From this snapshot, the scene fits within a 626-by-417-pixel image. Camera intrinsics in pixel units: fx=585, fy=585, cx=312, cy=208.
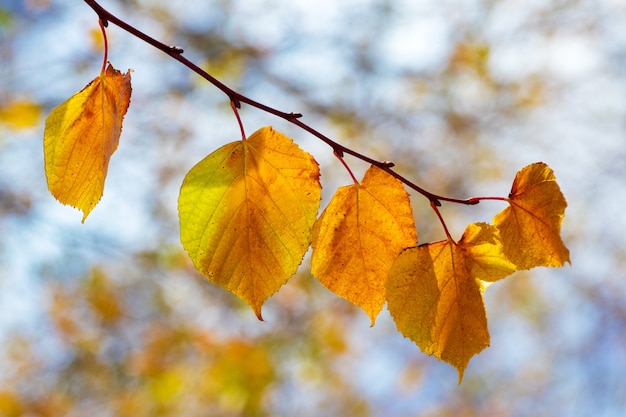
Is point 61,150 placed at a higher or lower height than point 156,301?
lower

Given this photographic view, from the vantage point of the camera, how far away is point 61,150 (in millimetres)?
577

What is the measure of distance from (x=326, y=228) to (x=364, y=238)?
4cm

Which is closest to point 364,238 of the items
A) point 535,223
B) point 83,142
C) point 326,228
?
point 326,228

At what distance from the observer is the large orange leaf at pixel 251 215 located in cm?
55

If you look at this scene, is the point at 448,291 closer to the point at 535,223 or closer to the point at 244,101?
the point at 535,223

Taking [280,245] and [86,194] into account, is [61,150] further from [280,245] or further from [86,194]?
[280,245]

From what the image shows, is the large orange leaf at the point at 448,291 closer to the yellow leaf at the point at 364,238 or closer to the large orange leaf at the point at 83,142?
the yellow leaf at the point at 364,238

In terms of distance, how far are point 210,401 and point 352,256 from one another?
4199mm

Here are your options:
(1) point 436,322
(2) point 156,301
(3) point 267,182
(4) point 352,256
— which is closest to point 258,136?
(3) point 267,182

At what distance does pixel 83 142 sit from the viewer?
0.59 metres

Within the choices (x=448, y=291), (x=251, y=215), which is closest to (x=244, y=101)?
(x=251, y=215)

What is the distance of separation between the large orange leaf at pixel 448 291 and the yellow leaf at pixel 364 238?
0.07ft

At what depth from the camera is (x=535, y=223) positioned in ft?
1.87

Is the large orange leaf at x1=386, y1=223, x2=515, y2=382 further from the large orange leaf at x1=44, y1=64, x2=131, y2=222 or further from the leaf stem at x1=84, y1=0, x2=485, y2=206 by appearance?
the large orange leaf at x1=44, y1=64, x2=131, y2=222
